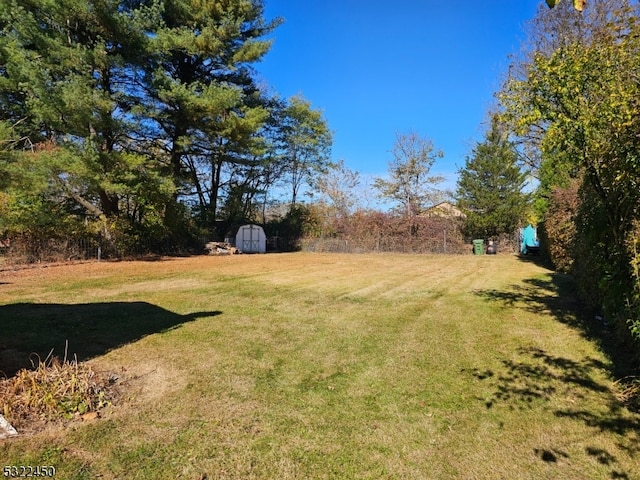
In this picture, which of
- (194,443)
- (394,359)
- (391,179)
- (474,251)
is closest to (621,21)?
(394,359)

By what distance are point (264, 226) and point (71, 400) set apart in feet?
82.5

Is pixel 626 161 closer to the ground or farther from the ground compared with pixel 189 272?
farther from the ground

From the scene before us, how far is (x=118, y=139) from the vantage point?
17234 millimetres

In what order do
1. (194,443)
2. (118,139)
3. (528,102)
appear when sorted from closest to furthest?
(194,443)
(528,102)
(118,139)

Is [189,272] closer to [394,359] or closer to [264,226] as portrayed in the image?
[394,359]

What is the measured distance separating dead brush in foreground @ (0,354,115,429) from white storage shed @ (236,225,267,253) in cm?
2152

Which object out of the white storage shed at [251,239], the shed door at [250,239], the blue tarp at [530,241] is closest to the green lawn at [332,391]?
the blue tarp at [530,241]

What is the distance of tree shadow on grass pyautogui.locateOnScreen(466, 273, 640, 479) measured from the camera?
8.69 ft

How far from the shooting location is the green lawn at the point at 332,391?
248 centimetres

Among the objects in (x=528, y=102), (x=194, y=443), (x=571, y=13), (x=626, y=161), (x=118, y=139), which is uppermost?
(x=571, y=13)

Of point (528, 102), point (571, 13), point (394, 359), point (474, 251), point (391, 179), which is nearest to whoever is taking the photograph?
point (394, 359)

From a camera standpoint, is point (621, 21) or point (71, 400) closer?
point (71, 400)

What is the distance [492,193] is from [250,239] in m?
15.9

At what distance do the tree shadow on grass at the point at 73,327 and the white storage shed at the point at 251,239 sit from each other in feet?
58.4
